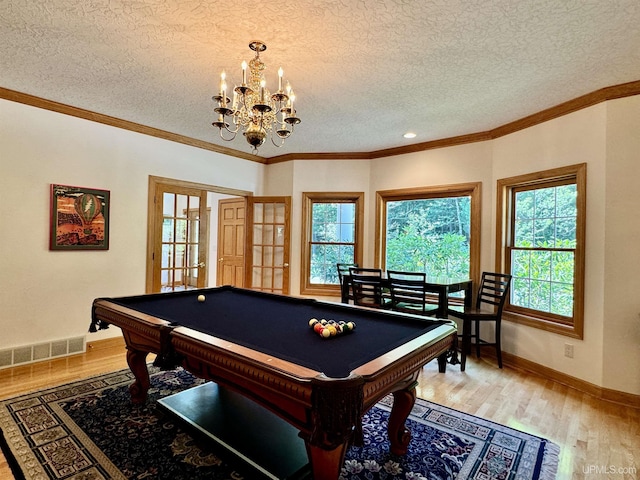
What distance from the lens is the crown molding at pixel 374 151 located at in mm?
2951

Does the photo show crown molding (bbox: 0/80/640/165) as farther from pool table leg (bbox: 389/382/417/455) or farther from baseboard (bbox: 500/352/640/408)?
pool table leg (bbox: 389/382/417/455)

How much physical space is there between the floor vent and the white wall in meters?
0.06

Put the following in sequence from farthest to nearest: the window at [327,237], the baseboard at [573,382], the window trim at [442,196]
→ the window at [327,237], the window trim at [442,196], the baseboard at [573,382]

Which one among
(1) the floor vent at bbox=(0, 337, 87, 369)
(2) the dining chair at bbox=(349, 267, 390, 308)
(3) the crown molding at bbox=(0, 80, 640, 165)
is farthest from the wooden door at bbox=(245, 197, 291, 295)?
(1) the floor vent at bbox=(0, 337, 87, 369)

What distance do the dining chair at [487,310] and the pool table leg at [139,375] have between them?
2923 millimetres

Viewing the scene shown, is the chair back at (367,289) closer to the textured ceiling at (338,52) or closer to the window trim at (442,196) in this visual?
the window trim at (442,196)

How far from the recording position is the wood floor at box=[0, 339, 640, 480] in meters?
2.03

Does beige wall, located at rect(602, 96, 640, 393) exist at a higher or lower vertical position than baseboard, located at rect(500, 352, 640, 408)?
higher

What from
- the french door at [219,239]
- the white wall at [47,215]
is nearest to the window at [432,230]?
the french door at [219,239]

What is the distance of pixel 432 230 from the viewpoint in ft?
15.3

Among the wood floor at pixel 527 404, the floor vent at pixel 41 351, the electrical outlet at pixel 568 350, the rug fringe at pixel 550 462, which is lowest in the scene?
the wood floor at pixel 527 404

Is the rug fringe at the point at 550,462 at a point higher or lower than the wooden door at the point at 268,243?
lower

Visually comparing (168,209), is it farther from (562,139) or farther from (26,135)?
(562,139)

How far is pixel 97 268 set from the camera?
12.5 feet
